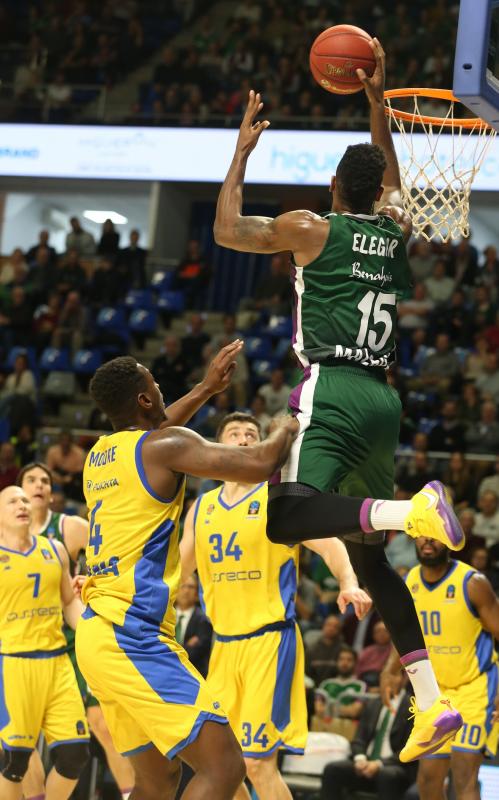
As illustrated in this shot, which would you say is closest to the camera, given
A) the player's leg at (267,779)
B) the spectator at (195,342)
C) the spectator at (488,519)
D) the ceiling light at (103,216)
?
the player's leg at (267,779)

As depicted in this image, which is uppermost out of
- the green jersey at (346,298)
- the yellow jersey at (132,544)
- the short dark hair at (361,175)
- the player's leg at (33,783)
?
the short dark hair at (361,175)

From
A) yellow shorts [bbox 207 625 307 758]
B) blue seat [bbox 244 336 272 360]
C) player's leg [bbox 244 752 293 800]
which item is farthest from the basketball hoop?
blue seat [bbox 244 336 272 360]

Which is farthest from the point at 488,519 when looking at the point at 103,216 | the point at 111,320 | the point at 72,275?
the point at 103,216

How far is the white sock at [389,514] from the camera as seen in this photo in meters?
4.81

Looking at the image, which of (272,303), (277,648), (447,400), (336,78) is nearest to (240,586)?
(277,648)

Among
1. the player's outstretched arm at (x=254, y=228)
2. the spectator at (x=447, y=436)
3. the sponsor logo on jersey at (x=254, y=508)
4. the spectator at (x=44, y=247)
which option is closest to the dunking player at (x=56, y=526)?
the sponsor logo on jersey at (x=254, y=508)

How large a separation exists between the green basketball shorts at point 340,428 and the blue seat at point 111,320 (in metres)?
13.9

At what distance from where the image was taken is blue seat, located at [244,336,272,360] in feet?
55.9

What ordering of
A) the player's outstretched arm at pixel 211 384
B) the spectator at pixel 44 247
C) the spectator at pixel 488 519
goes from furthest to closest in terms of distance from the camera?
the spectator at pixel 44 247 → the spectator at pixel 488 519 → the player's outstretched arm at pixel 211 384

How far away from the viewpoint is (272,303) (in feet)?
59.1

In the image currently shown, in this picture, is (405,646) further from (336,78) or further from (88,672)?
(336,78)

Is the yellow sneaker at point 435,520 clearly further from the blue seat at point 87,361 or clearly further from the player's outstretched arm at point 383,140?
the blue seat at point 87,361

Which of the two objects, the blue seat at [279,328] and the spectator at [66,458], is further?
the blue seat at [279,328]

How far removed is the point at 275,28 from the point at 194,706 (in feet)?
59.1
